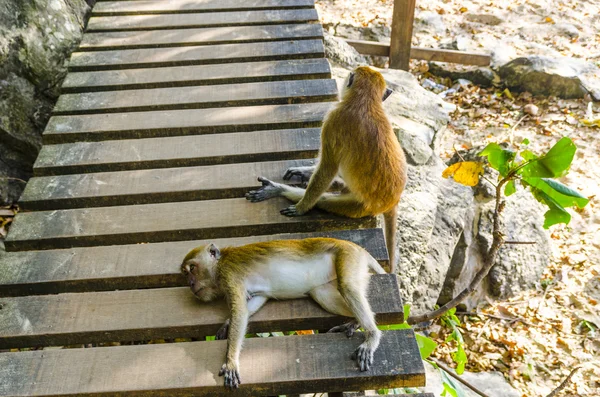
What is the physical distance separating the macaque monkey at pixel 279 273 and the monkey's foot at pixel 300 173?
2.68ft

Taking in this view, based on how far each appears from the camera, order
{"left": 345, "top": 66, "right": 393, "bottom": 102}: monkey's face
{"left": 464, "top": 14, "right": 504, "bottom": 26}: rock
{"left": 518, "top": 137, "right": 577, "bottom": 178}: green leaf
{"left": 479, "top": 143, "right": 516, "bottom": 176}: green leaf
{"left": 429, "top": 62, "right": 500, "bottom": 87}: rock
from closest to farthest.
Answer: {"left": 518, "top": 137, "right": 577, "bottom": 178}: green leaf → {"left": 479, "top": 143, "right": 516, "bottom": 176}: green leaf → {"left": 345, "top": 66, "right": 393, "bottom": 102}: monkey's face → {"left": 429, "top": 62, "right": 500, "bottom": 87}: rock → {"left": 464, "top": 14, "right": 504, "bottom": 26}: rock

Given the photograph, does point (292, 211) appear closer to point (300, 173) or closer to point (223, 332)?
point (300, 173)

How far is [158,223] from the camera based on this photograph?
377 centimetres

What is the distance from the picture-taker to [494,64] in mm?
9836

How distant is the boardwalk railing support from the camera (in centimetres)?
823

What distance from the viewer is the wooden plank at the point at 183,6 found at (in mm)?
6033

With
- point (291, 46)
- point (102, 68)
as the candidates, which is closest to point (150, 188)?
point (102, 68)

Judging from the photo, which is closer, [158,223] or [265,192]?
[158,223]

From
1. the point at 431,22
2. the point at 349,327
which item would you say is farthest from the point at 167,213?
the point at 431,22

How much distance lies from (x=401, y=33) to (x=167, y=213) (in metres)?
5.71

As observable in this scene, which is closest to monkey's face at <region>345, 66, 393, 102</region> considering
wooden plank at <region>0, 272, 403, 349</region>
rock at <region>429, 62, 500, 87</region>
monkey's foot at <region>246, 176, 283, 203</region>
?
monkey's foot at <region>246, 176, 283, 203</region>

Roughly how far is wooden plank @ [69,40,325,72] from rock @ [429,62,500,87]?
5.25 meters

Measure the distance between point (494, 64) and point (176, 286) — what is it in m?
7.99

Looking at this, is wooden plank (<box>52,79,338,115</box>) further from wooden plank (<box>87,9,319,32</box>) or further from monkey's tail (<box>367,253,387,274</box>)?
monkey's tail (<box>367,253,387,274</box>)
